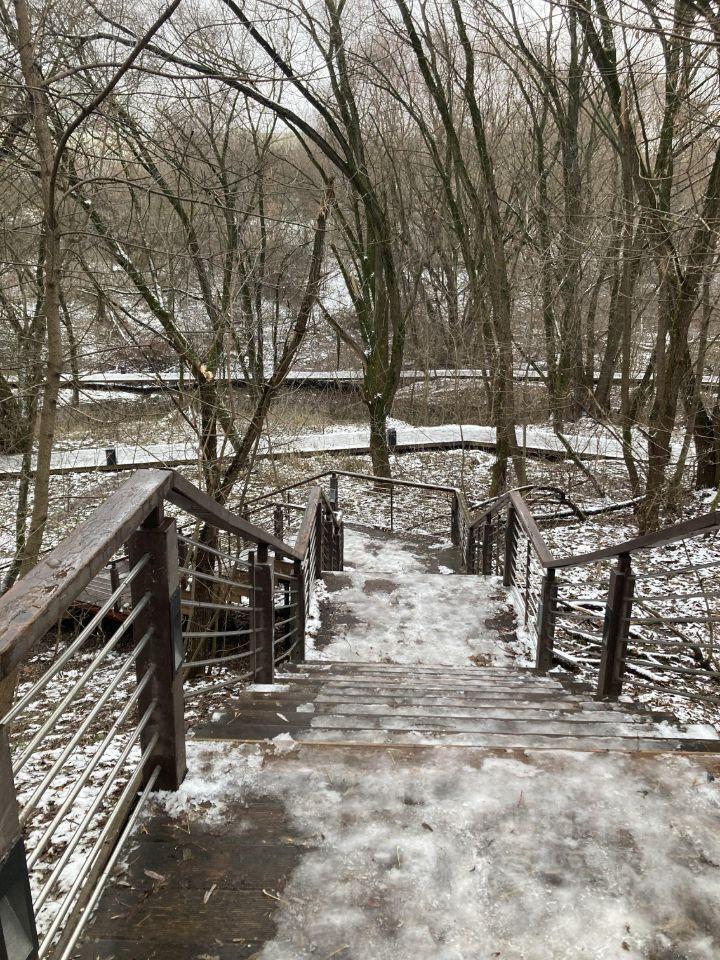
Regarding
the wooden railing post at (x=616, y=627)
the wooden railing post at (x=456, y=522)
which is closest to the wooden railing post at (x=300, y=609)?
the wooden railing post at (x=616, y=627)

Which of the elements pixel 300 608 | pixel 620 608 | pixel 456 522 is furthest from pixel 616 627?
pixel 456 522

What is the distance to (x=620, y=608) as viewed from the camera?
3.62m

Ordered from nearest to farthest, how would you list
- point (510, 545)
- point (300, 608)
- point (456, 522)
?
point (300, 608) → point (510, 545) → point (456, 522)

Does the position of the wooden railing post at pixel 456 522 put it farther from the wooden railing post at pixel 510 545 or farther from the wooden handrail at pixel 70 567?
the wooden handrail at pixel 70 567

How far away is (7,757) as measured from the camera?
1.08 meters

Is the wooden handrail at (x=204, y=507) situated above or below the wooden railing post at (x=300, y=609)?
above

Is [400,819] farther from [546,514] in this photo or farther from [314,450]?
[314,450]

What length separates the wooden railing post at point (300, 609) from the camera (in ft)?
16.2

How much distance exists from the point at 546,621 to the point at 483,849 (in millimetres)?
3171

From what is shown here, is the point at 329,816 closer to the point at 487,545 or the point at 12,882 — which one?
the point at 12,882

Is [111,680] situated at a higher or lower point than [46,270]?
lower

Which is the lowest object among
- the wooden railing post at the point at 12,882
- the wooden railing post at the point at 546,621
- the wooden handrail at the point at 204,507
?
the wooden railing post at the point at 546,621

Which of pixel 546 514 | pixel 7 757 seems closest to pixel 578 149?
pixel 546 514

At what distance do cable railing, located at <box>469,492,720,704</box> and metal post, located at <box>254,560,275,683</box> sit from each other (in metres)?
1.83
